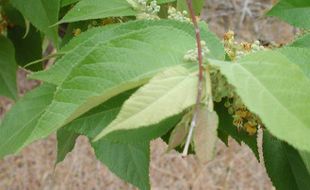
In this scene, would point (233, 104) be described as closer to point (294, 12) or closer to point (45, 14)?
point (294, 12)

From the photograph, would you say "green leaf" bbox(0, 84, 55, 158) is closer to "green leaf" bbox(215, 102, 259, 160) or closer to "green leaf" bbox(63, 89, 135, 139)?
"green leaf" bbox(63, 89, 135, 139)

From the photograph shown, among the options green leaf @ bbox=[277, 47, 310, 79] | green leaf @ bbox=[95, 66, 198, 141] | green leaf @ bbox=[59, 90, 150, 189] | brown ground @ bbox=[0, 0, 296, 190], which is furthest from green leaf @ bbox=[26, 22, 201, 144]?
brown ground @ bbox=[0, 0, 296, 190]

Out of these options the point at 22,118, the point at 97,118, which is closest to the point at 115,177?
the point at 22,118

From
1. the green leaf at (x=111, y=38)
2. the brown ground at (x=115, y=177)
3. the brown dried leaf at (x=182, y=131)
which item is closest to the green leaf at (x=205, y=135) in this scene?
the brown dried leaf at (x=182, y=131)

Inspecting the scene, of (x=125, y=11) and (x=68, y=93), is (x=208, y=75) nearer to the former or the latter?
(x=68, y=93)

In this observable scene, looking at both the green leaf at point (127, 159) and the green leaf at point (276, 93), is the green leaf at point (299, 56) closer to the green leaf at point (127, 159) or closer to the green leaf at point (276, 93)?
the green leaf at point (276, 93)

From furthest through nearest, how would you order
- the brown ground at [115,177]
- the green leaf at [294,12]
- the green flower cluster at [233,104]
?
the brown ground at [115,177] → the green leaf at [294,12] → the green flower cluster at [233,104]
